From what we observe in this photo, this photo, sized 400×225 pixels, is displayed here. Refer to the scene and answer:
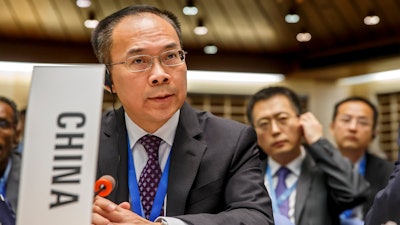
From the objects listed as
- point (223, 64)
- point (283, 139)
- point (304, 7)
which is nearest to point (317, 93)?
point (223, 64)

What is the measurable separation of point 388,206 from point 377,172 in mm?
2746

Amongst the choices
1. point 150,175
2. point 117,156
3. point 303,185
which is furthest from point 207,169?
point 303,185

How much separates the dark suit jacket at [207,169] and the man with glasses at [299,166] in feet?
4.12

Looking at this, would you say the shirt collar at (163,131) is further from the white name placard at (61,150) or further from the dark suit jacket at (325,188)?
the dark suit jacket at (325,188)

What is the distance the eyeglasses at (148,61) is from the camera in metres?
1.77

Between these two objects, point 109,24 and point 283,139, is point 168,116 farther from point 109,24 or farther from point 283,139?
point 283,139

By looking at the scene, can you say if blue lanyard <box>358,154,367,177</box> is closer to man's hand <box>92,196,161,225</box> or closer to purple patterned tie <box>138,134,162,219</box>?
purple patterned tie <box>138,134,162,219</box>

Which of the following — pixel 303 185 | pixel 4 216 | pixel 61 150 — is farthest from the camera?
pixel 303 185

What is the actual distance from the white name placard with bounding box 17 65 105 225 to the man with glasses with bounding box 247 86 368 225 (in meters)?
2.07

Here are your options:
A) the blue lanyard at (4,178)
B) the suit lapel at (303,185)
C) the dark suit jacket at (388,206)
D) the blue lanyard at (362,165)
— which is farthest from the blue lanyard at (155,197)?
the blue lanyard at (362,165)

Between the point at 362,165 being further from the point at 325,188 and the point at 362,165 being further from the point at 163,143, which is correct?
the point at 163,143

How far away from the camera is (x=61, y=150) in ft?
3.65

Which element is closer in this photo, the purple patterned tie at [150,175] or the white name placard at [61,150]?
the white name placard at [61,150]

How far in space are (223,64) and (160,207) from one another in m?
8.73
